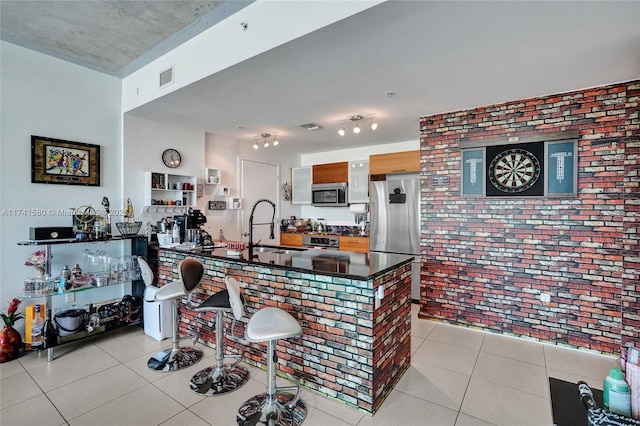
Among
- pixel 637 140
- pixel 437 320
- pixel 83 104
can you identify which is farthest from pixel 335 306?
pixel 83 104

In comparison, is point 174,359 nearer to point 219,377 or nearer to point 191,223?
point 219,377

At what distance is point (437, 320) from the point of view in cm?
404

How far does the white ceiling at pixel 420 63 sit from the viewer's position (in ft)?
6.35

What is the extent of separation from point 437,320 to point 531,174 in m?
2.14

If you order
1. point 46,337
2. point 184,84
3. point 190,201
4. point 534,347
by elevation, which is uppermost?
point 184,84

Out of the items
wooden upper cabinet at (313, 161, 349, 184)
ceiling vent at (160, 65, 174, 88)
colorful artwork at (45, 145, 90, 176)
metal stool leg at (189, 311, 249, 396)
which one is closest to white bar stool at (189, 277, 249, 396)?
metal stool leg at (189, 311, 249, 396)

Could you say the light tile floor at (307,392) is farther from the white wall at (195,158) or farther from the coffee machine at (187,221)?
the white wall at (195,158)

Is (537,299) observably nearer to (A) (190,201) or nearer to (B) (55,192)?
(A) (190,201)

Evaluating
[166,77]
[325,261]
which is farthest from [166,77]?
[325,261]

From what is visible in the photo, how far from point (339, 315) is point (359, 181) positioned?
378cm

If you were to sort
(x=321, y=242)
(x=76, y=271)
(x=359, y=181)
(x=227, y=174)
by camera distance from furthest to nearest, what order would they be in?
(x=321, y=242) < (x=359, y=181) < (x=227, y=174) < (x=76, y=271)

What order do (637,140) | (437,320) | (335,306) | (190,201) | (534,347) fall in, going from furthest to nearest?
(190,201)
(437,320)
(534,347)
(637,140)
(335,306)

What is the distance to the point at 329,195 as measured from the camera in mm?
6113

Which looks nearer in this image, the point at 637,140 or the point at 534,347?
the point at 637,140
